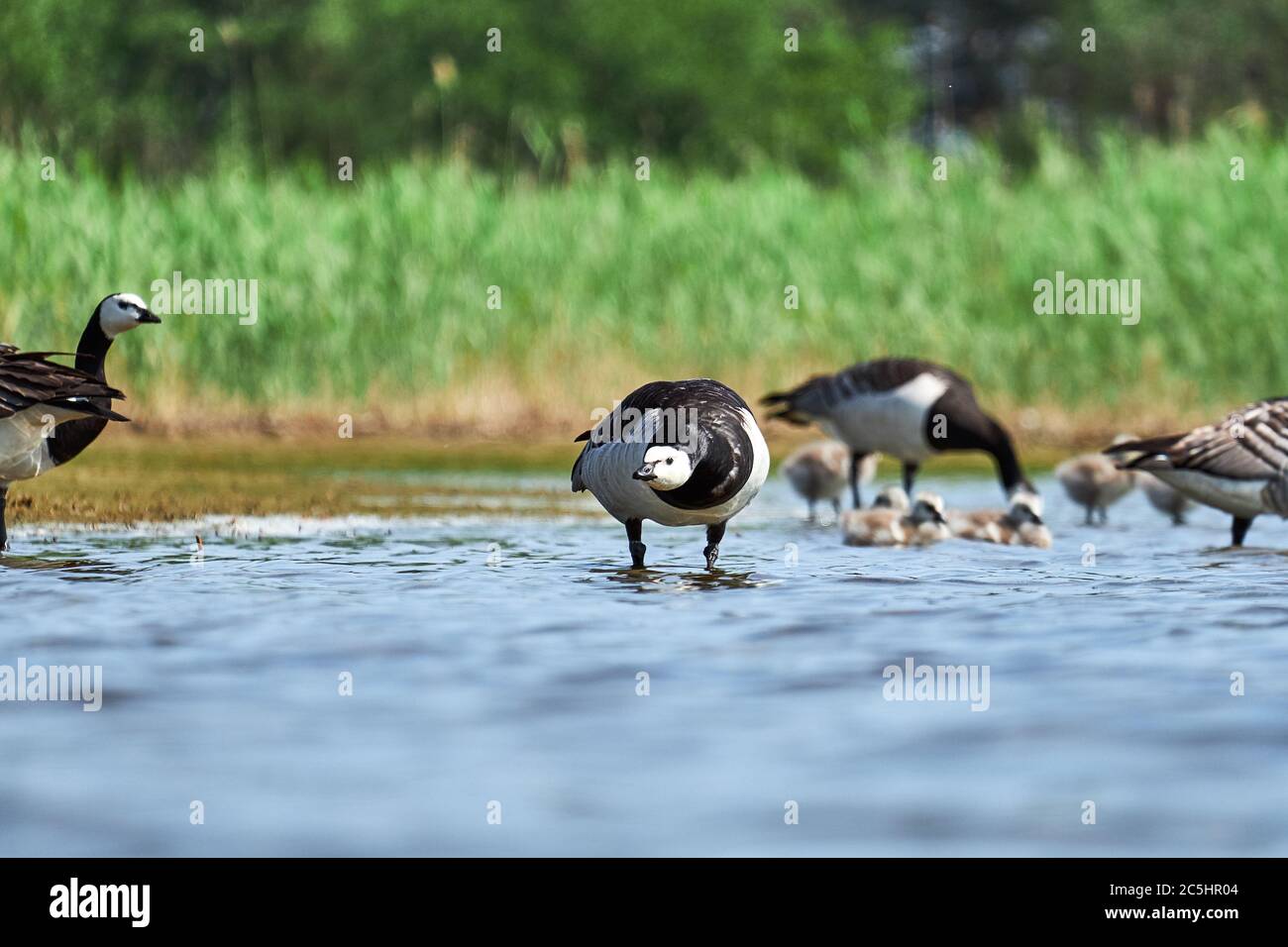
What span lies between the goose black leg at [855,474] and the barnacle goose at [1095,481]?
5.50 ft

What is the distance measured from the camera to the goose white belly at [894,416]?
14.7m

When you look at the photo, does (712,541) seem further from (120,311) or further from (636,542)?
(120,311)

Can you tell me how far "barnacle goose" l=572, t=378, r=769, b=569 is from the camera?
31.1ft

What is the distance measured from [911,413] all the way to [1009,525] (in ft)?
7.03

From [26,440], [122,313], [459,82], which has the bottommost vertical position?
[26,440]

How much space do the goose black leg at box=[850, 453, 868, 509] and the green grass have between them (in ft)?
13.4

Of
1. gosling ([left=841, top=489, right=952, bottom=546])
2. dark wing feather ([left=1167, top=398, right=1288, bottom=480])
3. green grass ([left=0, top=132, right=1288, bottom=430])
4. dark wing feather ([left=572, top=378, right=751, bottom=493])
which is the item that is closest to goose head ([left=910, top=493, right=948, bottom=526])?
gosling ([left=841, top=489, right=952, bottom=546])

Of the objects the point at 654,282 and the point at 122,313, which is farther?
the point at 654,282

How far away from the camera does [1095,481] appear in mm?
14367

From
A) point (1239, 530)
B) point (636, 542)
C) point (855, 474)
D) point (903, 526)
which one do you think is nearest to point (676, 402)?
point (636, 542)

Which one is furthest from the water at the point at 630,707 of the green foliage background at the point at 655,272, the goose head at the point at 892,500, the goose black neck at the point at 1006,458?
the green foliage background at the point at 655,272

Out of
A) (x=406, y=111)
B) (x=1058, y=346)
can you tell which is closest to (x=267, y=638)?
(x=1058, y=346)
